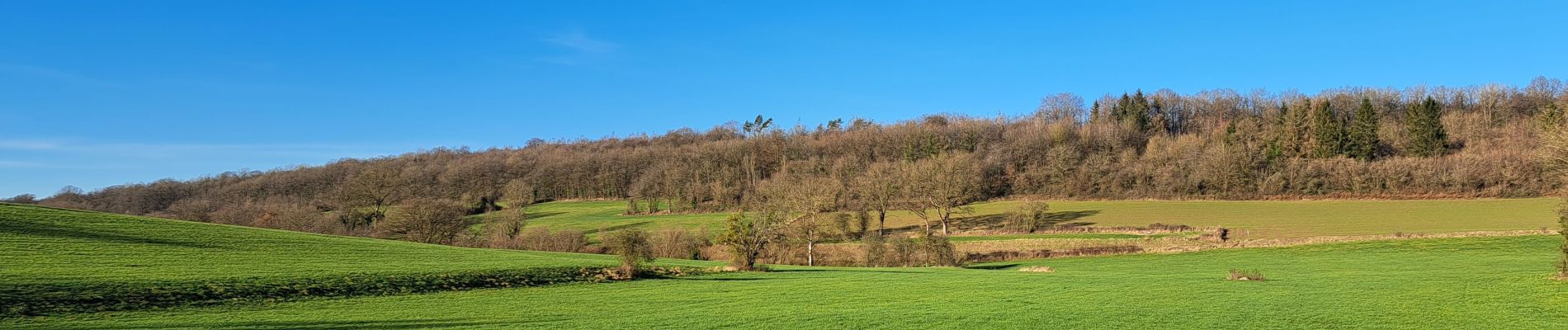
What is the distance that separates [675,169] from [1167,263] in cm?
8378

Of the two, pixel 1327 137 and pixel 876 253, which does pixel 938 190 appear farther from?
pixel 1327 137

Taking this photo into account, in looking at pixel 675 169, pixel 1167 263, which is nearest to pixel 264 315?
pixel 1167 263

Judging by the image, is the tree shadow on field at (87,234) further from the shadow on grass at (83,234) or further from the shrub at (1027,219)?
the shrub at (1027,219)

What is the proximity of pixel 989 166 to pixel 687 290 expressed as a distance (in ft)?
286

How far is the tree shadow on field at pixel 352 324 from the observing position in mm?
18484

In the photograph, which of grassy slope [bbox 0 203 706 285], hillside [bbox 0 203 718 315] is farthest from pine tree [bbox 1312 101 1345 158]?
grassy slope [bbox 0 203 706 285]

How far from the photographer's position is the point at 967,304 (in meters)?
21.9

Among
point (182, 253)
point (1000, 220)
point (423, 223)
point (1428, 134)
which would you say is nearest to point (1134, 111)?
point (1428, 134)

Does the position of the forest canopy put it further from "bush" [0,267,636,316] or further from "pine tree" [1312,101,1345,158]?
"bush" [0,267,636,316]

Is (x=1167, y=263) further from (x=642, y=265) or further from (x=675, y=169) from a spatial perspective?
(x=675, y=169)

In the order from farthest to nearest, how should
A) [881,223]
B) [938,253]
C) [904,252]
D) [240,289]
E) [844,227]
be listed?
[881,223], [844,227], [904,252], [938,253], [240,289]

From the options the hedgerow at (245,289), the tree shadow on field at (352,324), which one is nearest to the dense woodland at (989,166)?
the hedgerow at (245,289)

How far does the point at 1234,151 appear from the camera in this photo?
90562mm

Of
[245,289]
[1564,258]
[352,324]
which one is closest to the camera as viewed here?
[352,324]
